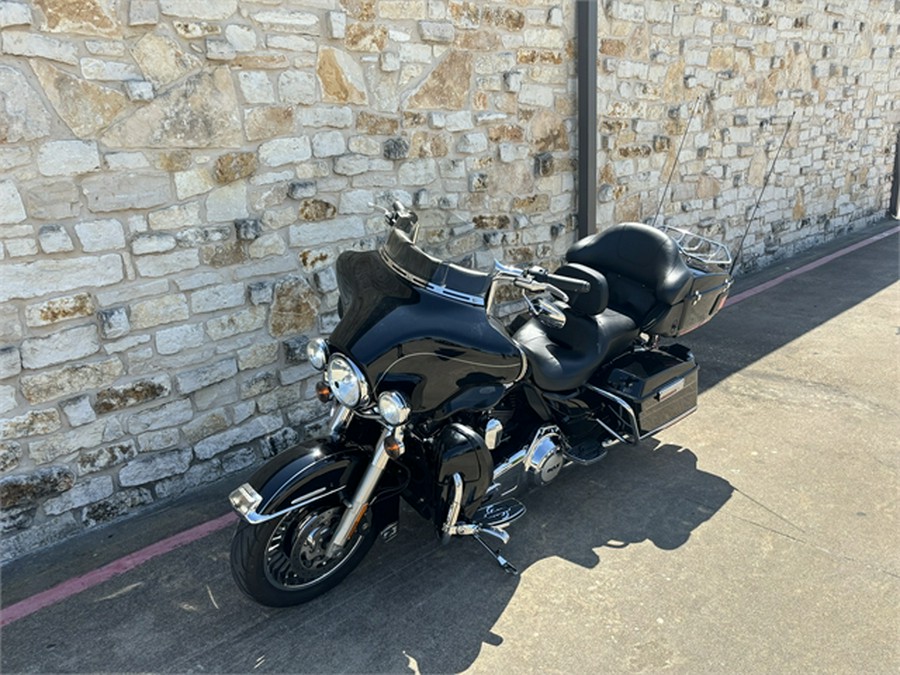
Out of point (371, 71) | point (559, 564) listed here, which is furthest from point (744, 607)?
point (371, 71)

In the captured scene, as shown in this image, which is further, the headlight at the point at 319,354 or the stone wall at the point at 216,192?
the stone wall at the point at 216,192

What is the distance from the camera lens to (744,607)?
8.60ft

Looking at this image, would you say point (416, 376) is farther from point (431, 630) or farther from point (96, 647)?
point (96, 647)

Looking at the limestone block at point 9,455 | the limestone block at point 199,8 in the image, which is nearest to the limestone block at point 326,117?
the limestone block at point 199,8

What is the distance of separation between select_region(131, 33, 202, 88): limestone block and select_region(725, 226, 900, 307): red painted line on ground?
210 inches

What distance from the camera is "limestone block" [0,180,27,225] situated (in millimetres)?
2785

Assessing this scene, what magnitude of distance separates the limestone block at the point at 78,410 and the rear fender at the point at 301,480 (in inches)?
43.6

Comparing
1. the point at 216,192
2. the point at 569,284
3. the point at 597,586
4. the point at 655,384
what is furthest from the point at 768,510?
the point at 216,192

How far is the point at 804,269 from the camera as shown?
25.5ft

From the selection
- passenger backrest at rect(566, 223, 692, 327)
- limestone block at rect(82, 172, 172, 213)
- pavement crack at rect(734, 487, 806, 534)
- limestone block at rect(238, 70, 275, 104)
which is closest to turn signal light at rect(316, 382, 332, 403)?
limestone block at rect(82, 172, 172, 213)

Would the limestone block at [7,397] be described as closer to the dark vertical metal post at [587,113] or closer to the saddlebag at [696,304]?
the saddlebag at [696,304]

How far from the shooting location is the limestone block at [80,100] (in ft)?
9.29

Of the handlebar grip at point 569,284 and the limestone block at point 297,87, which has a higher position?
the limestone block at point 297,87

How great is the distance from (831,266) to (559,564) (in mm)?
6666
